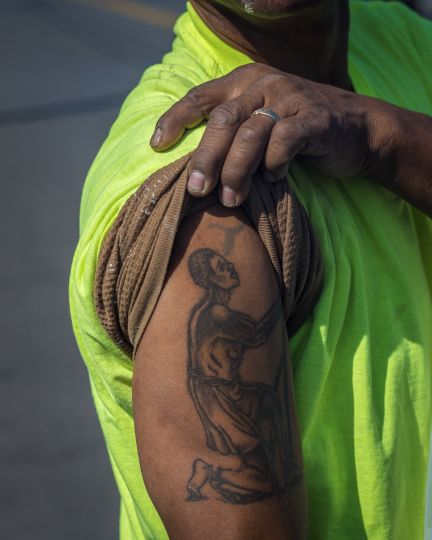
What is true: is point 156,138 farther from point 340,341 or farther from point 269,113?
point 340,341

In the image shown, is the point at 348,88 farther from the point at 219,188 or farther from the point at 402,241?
the point at 219,188

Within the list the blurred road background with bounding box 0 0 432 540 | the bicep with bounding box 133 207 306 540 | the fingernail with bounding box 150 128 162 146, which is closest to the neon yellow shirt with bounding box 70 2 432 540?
the fingernail with bounding box 150 128 162 146

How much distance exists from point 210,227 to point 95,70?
8.10 metres

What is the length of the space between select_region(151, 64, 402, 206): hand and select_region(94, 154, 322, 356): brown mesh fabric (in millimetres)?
30

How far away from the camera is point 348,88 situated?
1.82 metres

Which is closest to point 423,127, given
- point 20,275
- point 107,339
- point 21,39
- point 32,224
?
point 107,339

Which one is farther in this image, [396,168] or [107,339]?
[396,168]

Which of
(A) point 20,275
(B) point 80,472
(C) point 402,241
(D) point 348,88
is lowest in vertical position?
(B) point 80,472

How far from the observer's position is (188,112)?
1.42 metres

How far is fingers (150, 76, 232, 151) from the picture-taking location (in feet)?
4.61

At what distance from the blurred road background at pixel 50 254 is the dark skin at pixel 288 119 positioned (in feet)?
8.77

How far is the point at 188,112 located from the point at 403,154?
371mm

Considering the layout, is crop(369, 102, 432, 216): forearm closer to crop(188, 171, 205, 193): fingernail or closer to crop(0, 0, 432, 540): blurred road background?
crop(188, 171, 205, 193): fingernail

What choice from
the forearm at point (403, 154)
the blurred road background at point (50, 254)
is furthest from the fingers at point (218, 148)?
the blurred road background at point (50, 254)
